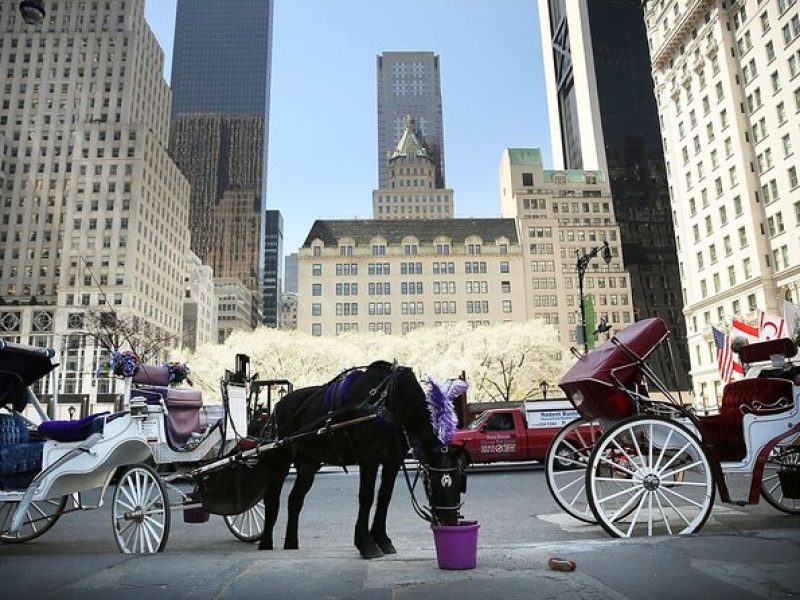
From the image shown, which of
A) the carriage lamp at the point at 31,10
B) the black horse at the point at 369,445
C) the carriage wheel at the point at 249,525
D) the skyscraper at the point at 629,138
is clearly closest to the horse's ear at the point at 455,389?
the black horse at the point at 369,445

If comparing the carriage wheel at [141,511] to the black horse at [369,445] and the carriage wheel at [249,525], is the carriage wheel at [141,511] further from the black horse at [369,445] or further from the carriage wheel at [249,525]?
the carriage wheel at [249,525]

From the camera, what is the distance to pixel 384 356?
213 feet

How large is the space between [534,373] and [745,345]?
50380 mm

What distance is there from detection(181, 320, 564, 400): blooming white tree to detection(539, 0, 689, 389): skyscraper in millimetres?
53652

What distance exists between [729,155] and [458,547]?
63964 mm

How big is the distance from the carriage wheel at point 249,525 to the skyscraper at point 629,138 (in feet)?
345

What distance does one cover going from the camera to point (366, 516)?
5.70m

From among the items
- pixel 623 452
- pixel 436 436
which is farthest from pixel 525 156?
pixel 436 436

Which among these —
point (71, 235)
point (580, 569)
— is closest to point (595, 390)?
point (580, 569)

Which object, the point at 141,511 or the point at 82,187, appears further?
the point at 82,187

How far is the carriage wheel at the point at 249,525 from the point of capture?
7.73 m

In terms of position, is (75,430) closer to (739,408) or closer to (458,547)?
(458,547)

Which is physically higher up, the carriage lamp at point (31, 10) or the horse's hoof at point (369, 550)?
the carriage lamp at point (31, 10)

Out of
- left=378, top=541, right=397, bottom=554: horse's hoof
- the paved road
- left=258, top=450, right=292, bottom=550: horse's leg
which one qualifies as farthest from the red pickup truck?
left=378, top=541, right=397, bottom=554: horse's hoof
